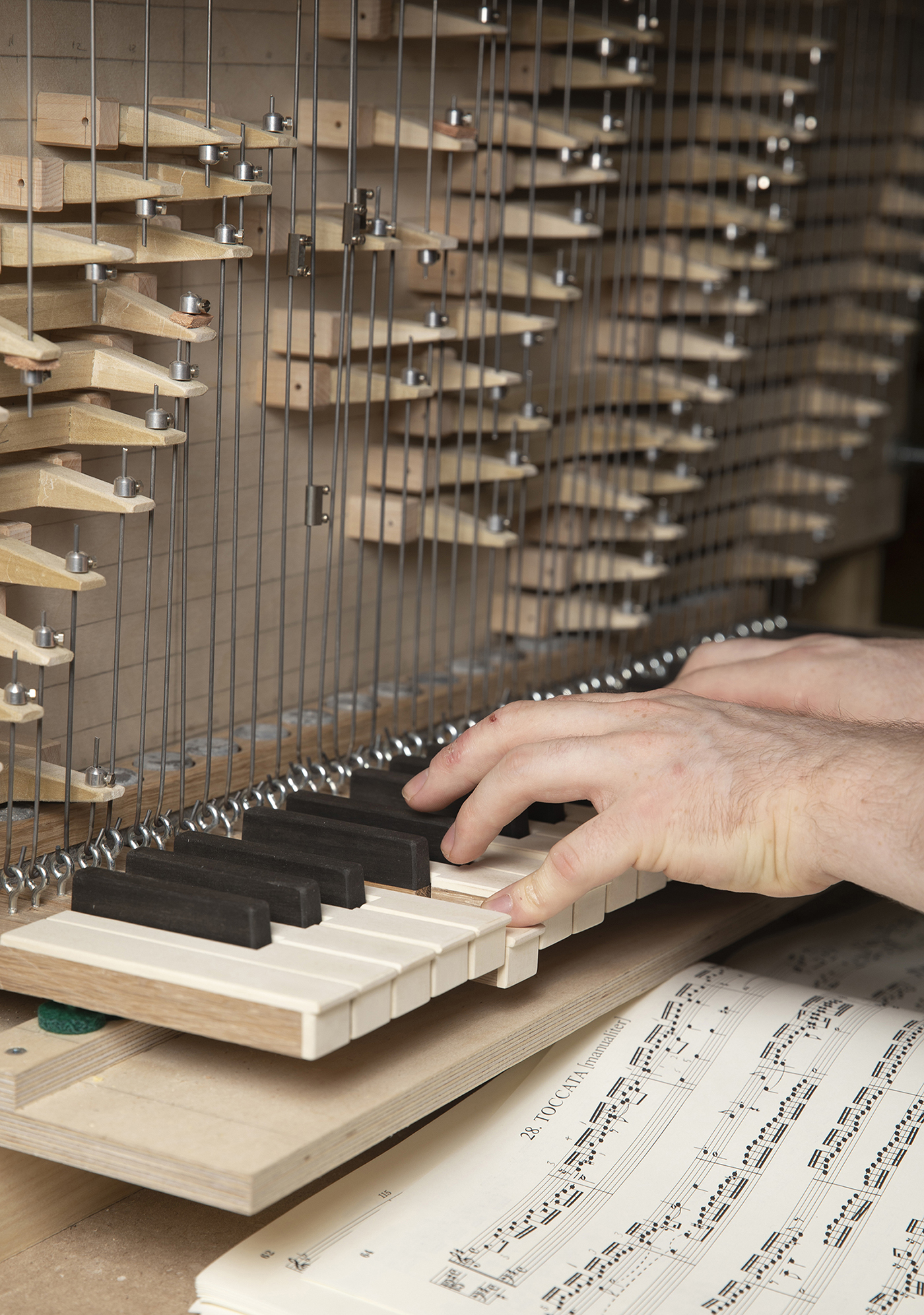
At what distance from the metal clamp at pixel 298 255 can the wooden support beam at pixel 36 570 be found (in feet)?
1.44

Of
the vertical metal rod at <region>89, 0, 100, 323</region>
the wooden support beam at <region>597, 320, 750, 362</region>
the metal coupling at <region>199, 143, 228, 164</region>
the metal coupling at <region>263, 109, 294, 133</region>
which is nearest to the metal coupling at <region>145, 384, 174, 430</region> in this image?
the vertical metal rod at <region>89, 0, 100, 323</region>

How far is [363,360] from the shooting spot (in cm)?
190

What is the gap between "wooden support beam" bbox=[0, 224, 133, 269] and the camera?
1206 mm

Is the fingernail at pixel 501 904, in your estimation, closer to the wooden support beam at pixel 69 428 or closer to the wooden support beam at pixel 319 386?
the wooden support beam at pixel 69 428

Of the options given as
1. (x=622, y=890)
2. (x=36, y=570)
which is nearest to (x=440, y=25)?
(x=36, y=570)

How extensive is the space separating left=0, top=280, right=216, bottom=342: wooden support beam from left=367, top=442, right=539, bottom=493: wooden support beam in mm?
566

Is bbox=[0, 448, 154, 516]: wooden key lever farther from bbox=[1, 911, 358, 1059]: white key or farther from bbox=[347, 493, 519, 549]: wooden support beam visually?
bbox=[347, 493, 519, 549]: wooden support beam

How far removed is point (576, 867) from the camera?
1239 millimetres

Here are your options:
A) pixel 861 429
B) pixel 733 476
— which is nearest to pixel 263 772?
pixel 733 476

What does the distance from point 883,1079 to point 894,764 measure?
332 millimetres

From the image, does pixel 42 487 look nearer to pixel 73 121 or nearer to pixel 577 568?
pixel 73 121

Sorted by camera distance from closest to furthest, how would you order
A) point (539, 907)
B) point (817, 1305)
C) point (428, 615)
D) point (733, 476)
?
1. point (817, 1305)
2. point (539, 907)
3. point (428, 615)
4. point (733, 476)

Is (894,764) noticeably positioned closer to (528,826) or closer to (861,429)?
(528,826)

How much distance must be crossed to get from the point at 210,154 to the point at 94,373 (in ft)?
0.72
